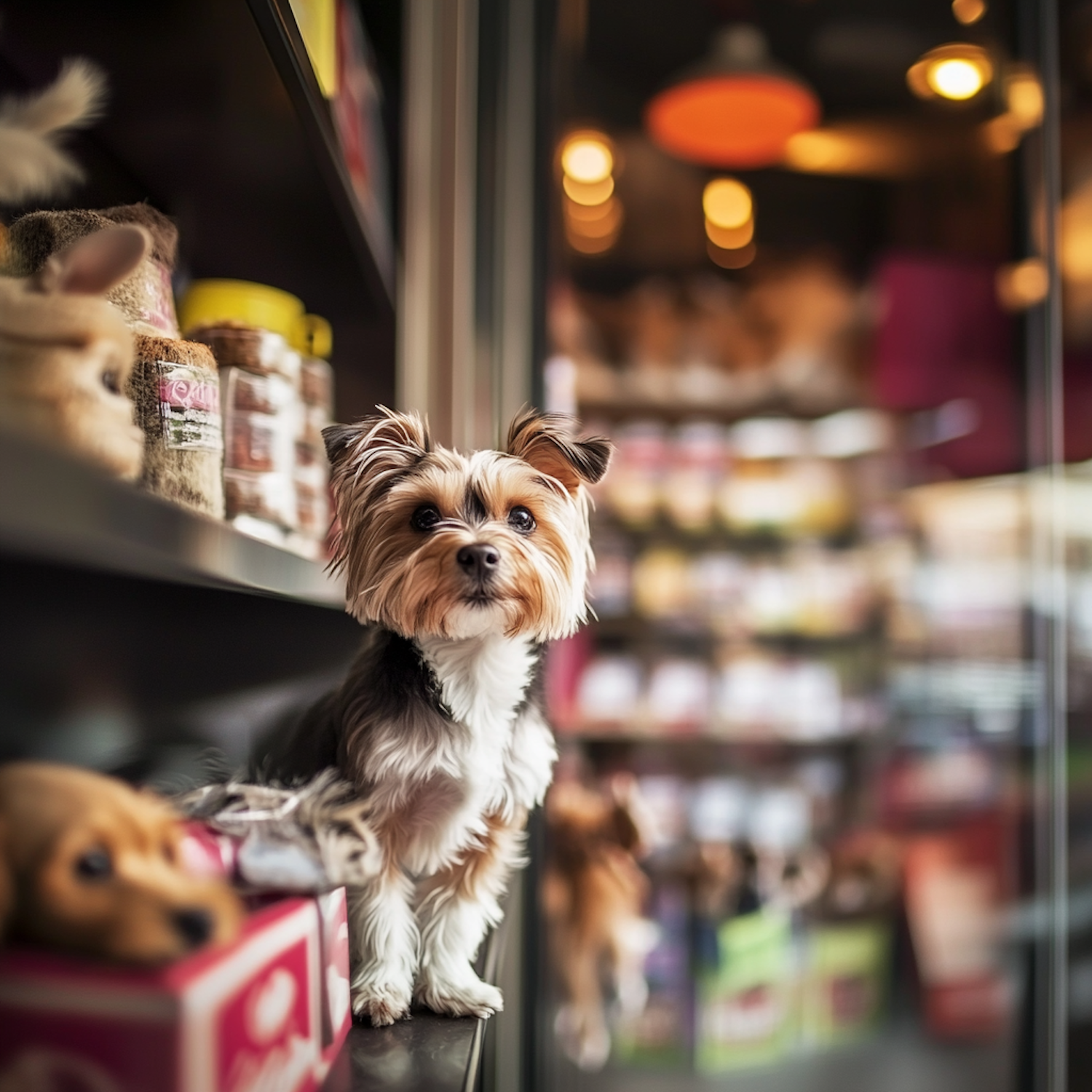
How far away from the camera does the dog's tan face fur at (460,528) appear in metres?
0.54

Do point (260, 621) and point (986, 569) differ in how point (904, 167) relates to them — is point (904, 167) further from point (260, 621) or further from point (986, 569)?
point (260, 621)

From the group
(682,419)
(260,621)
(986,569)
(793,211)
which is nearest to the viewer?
(260,621)

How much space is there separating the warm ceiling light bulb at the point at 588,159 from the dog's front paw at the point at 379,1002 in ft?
8.64

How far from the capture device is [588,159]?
287cm

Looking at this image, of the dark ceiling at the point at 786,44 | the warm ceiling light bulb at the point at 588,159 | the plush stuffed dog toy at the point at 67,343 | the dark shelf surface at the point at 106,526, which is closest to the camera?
the dark shelf surface at the point at 106,526

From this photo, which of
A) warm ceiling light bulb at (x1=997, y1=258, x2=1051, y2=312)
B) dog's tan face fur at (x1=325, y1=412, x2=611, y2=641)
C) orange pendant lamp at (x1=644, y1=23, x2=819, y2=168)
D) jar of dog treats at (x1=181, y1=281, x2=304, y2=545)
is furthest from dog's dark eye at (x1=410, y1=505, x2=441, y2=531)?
warm ceiling light bulb at (x1=997, y1=258, x2=1051, y2=312)

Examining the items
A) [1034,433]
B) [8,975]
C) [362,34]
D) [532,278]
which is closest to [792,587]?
[1034,433]

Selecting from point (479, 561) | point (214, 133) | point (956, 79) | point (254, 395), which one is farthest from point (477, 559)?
point (956, 79)

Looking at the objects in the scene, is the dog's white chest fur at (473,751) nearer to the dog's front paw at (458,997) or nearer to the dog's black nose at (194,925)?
the dog's front paw at (458,997)

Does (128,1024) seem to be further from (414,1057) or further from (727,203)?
(727,203)

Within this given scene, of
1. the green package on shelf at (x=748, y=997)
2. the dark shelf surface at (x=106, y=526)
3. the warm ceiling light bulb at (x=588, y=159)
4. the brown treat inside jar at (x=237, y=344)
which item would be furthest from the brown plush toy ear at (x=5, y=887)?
the warm ceiling light bulb at (x=588, y=159)

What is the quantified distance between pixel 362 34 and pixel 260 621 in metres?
0.92

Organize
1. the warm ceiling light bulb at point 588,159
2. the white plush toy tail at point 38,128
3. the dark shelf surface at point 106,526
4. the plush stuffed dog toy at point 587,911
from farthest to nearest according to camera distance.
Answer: the warm ceiling light bulb at point 588,159
the plush stuffed dog toy at point 587,911
the white plush toy tail at point 38,128
the dark shelf surface at point 106,526

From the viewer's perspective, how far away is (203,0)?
0.69m
